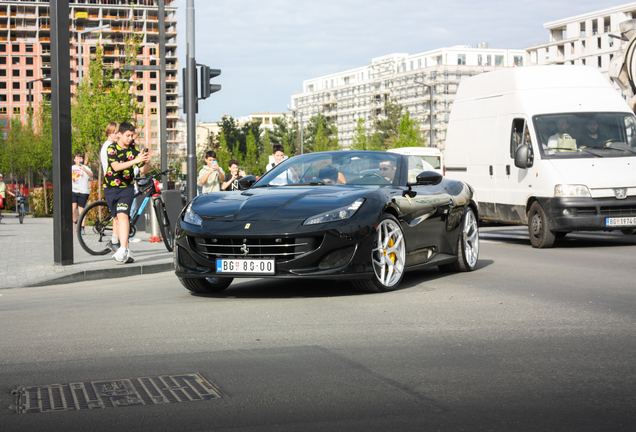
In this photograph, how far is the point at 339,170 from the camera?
875 cm

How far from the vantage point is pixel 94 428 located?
3664mm

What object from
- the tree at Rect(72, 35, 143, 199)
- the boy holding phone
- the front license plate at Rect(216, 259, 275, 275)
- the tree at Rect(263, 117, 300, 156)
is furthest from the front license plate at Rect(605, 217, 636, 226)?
the tree at Rect(263, 117, 300, 156)

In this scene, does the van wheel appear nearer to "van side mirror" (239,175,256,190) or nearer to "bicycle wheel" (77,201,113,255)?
"van side mirror" (239,175,256,190)

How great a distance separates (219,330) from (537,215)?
9067mm

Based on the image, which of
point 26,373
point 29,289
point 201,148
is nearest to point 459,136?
point 29,289

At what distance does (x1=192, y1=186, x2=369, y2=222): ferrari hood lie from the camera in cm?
750

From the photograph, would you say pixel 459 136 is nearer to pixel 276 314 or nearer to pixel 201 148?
pixel 276 314

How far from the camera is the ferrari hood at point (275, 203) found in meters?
7.50

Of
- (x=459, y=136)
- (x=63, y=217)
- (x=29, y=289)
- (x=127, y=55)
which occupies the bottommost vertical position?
(x=29, y=289)

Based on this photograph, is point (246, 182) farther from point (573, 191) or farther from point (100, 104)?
point (100, 104)

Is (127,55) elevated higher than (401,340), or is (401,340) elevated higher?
(127,55)

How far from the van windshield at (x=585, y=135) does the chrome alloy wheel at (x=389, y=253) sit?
648 cm

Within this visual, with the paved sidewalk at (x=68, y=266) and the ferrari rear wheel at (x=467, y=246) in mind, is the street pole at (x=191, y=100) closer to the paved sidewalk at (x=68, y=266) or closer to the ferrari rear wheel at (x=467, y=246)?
the paved sidewalk at (x=68, y=266)

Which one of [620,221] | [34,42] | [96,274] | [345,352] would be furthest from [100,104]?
[34,42]
